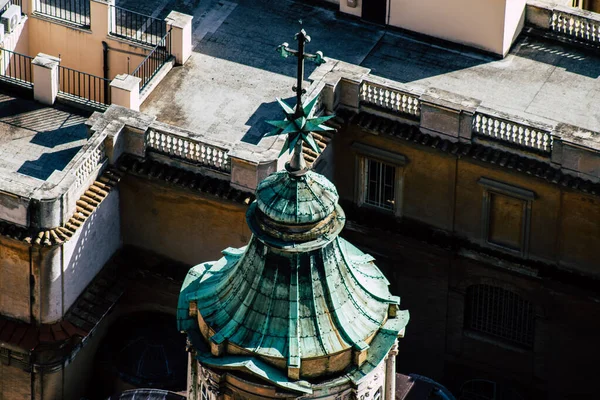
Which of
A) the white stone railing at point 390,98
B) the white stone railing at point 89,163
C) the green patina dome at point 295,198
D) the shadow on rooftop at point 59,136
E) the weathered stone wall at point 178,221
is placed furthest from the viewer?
the shadow on rooftop at point 59,136

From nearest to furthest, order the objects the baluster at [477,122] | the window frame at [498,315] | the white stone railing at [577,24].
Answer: the baluster at [477,122] < the window frame at [498,315] < the white stone railing at [577,24]

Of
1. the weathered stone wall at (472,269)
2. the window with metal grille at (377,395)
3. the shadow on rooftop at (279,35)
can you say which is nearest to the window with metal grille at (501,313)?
the weathered stone wall at (472,269)

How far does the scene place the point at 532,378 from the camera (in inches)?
3804

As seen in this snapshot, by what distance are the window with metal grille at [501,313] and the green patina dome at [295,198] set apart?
3795cm

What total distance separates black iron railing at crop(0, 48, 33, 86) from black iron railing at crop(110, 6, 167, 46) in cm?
411

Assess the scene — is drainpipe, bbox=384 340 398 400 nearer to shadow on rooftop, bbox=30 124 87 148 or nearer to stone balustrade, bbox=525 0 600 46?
shadow on rooftop, bbox=30 124 87 148

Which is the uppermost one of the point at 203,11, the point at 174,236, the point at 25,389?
the point at 203,11

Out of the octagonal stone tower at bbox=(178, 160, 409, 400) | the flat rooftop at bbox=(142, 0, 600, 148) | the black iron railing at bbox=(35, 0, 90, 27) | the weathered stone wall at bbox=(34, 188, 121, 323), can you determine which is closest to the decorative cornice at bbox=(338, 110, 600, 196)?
the flat rooftop at bbox=(142, 0, 600, 148)

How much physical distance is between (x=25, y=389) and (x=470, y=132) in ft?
68.6

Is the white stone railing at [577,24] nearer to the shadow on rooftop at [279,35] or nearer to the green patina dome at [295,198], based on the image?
the shadow on rooftop at [279,35]

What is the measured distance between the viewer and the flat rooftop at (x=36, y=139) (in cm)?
9200

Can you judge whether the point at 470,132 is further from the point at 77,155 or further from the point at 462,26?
the point at 77,155

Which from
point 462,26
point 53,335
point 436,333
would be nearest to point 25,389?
point 53,335

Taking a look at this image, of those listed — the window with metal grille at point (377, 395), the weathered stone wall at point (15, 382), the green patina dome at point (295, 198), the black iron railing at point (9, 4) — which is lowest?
the weathered stone wall at point (15, 382)
